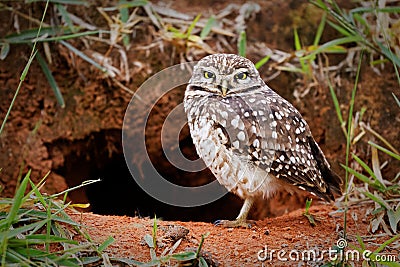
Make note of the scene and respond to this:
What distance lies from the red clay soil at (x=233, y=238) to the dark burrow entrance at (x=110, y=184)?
67.7 inches

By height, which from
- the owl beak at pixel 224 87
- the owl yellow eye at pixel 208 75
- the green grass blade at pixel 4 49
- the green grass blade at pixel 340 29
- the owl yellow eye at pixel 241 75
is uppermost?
the green grass blade at pixel 4 49

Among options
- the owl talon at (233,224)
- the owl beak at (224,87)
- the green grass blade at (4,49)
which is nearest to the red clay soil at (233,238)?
the owl talon at (233,224)

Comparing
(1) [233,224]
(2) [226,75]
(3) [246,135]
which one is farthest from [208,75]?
(1) [233,224]

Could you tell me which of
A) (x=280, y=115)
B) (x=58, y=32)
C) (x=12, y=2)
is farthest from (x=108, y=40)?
(x=280, y=115)

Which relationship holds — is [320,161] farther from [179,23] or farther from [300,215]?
[179,23]

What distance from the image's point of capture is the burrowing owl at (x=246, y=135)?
3.01 metres

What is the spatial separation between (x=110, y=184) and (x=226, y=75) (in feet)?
7.99

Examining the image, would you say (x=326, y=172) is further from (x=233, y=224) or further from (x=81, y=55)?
(x=81, y=55)

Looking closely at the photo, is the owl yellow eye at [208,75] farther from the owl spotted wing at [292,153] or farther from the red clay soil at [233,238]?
the red clay soil at [233,238]

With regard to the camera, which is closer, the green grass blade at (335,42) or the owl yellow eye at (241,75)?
the owl yellow eye at (241,75)

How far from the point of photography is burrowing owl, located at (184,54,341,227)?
301cm

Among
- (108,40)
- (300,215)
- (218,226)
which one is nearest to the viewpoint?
(218,226)

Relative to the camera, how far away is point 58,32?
13.4ft

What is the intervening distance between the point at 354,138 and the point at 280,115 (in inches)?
47.4
